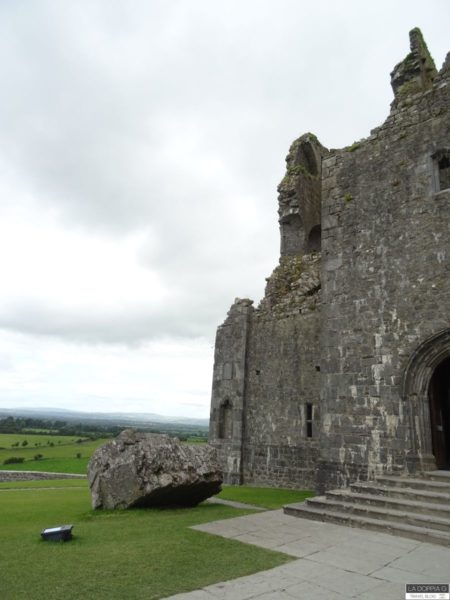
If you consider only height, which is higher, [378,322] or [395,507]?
[378,322]

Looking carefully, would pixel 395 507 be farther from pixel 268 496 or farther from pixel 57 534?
pixel 57 534

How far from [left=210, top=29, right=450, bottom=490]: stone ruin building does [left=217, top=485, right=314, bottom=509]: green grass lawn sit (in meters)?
1.01

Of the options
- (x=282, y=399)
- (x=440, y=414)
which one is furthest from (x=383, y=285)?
(x=282, y=399)

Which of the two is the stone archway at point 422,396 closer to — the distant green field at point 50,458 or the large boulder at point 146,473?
the large boulder at point 146,473

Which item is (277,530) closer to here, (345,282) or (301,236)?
(345,282)

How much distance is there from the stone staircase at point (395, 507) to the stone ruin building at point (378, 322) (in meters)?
1.00

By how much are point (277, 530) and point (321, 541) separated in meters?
0.98

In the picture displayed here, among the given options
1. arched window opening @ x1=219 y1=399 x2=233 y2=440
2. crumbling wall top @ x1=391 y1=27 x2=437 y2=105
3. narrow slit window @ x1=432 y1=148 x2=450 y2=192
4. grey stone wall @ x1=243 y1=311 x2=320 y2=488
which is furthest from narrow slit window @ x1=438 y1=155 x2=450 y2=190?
arched window opening @ x1=219 y1=399 x2=233 y2=440

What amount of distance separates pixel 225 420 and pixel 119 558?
12625mm

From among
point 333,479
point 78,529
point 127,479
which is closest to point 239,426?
point 333,479

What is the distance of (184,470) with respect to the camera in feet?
30.3

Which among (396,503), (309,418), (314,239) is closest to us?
(396,503)

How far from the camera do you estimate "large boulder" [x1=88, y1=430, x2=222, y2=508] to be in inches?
346

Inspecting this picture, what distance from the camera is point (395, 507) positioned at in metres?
8.28
